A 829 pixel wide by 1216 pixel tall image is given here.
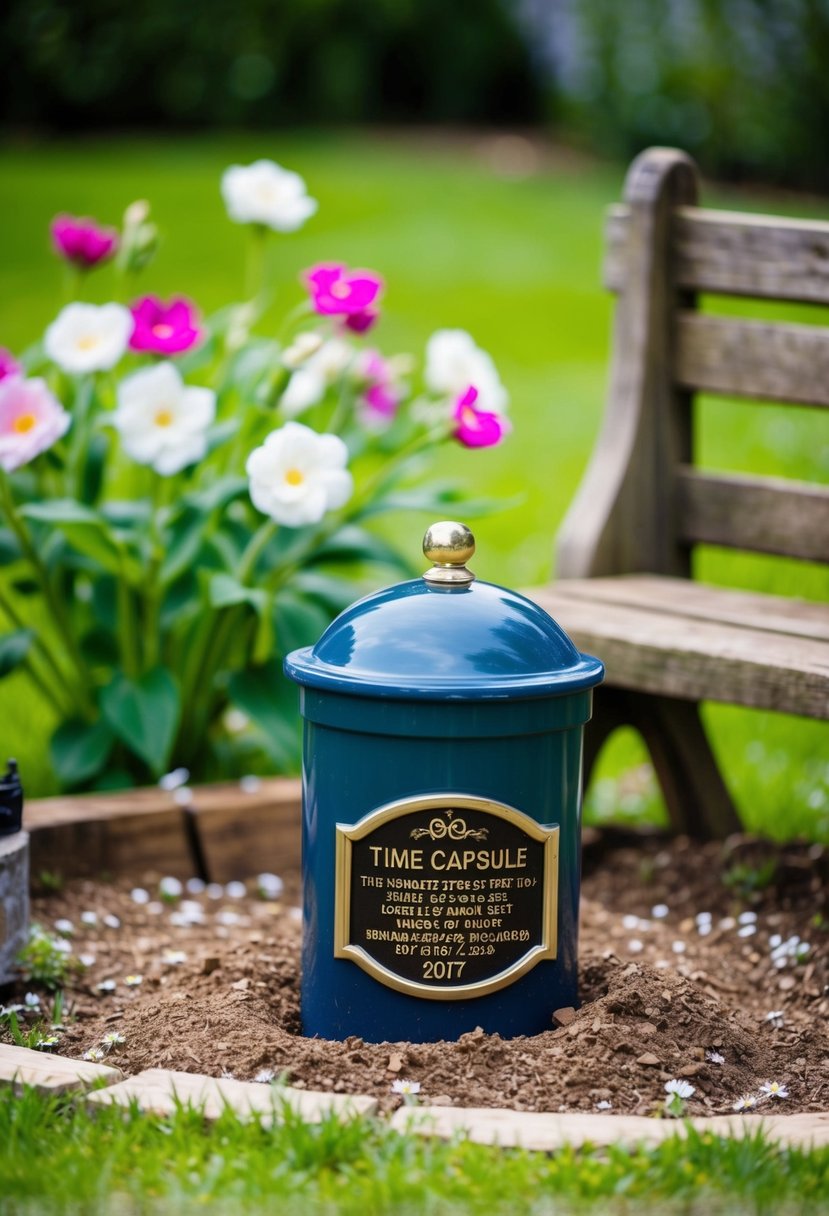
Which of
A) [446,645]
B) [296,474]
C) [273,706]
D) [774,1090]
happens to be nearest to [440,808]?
[446,645]

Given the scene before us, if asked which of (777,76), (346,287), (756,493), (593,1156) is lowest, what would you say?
(593,1156)

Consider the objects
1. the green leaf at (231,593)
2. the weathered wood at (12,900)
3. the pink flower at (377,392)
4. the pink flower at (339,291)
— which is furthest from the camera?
the pink flower at (377,392)

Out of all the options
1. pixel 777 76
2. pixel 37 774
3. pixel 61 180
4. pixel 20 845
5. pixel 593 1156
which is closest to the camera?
pixel 593 1156

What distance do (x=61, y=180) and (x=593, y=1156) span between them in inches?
457

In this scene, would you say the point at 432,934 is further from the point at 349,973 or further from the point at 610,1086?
the point at 610,1086

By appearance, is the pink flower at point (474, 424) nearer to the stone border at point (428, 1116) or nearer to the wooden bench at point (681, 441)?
the wooden bench at point (681, 441)

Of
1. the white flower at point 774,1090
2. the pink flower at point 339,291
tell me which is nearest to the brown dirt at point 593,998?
the white flower at point 774,1090

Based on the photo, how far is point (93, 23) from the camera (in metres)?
15.8

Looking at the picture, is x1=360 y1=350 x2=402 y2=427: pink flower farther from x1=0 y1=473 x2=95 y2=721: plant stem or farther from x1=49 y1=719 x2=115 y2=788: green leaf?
x1=49 y1=719 x2=115 y2=788: green leaf

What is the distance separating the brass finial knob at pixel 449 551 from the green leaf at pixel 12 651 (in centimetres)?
135

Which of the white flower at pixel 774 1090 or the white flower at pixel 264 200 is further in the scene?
the white flower at pixel 264 200

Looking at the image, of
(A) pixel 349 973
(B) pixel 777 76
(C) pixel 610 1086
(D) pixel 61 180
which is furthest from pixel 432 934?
(B) pixel 777 76

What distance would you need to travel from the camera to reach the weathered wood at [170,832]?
346 centimetres

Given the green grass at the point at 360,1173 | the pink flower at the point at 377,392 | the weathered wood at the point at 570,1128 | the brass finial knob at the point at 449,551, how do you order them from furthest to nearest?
the pink flower at the point at 377,392 < the brass finial knob at the point at 449,551 < the weathered wood at the point at 570,1128 < the green grass at the point at 360,1173
